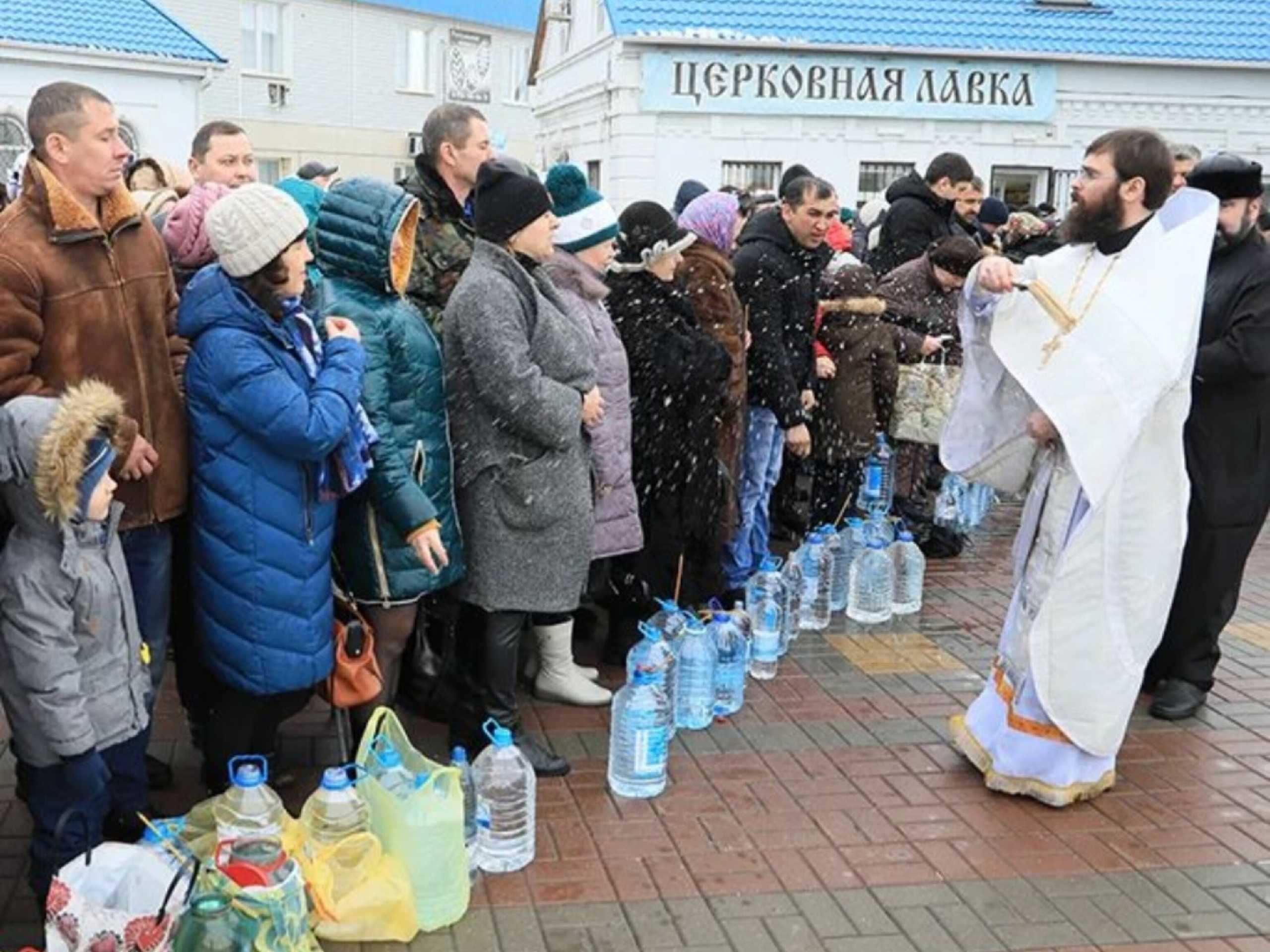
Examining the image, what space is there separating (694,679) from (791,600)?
1295 mm

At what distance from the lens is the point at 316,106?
1151 inches

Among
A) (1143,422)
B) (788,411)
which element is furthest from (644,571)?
(1143,422)

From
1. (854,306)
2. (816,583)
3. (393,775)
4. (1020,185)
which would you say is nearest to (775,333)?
(854,306)

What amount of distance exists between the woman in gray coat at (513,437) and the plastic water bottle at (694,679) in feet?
1.95

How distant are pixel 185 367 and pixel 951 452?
268 cm

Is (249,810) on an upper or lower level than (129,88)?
lower

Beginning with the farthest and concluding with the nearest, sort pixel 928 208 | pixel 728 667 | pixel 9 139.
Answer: pixel 9 139 → pixel 928 208 → pixel 728 667

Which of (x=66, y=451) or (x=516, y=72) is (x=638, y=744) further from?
(x=516, y=72)

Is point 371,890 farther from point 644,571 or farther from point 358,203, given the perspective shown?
point 644,571

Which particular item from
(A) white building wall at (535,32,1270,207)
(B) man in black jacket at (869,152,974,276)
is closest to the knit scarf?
(B) man in black jacket at (869,152,974,276)

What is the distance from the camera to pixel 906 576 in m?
6.74

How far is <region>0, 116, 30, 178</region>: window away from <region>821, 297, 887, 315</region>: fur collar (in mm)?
14155

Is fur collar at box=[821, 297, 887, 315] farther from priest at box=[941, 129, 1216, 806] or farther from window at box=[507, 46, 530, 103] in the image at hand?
window at box=[507, 46, 530, 103]

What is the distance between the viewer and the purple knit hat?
5781 mm
